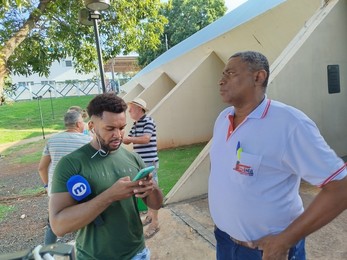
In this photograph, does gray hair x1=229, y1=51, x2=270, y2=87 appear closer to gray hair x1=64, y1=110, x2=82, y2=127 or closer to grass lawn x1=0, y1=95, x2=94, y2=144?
gray hair x1=64, y1=110, x2=82, y2=127

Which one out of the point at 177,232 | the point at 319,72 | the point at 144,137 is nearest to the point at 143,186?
the point at 144,137

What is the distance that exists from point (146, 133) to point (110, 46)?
4954 millimetres

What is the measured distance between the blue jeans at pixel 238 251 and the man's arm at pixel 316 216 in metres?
0.17

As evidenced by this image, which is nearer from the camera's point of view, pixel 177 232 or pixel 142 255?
pixel 142 255

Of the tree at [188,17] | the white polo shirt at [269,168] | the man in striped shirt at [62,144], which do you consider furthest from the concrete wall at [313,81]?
the tree at [188,17]

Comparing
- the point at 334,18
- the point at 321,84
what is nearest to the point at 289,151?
the point at 321,84

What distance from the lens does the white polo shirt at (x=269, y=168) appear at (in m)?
1.43

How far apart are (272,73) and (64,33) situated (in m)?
5.05

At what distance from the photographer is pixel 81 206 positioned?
150cm

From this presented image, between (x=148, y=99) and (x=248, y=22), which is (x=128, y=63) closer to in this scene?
(x=148, y=99)

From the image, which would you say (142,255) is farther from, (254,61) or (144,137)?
(144,137)

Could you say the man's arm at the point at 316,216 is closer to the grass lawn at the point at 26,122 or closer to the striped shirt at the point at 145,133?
the striped shirt at the point at 145,133

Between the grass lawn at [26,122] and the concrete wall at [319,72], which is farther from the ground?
the concrete wall at [319,72]

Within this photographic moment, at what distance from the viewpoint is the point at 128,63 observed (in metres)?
49.2
